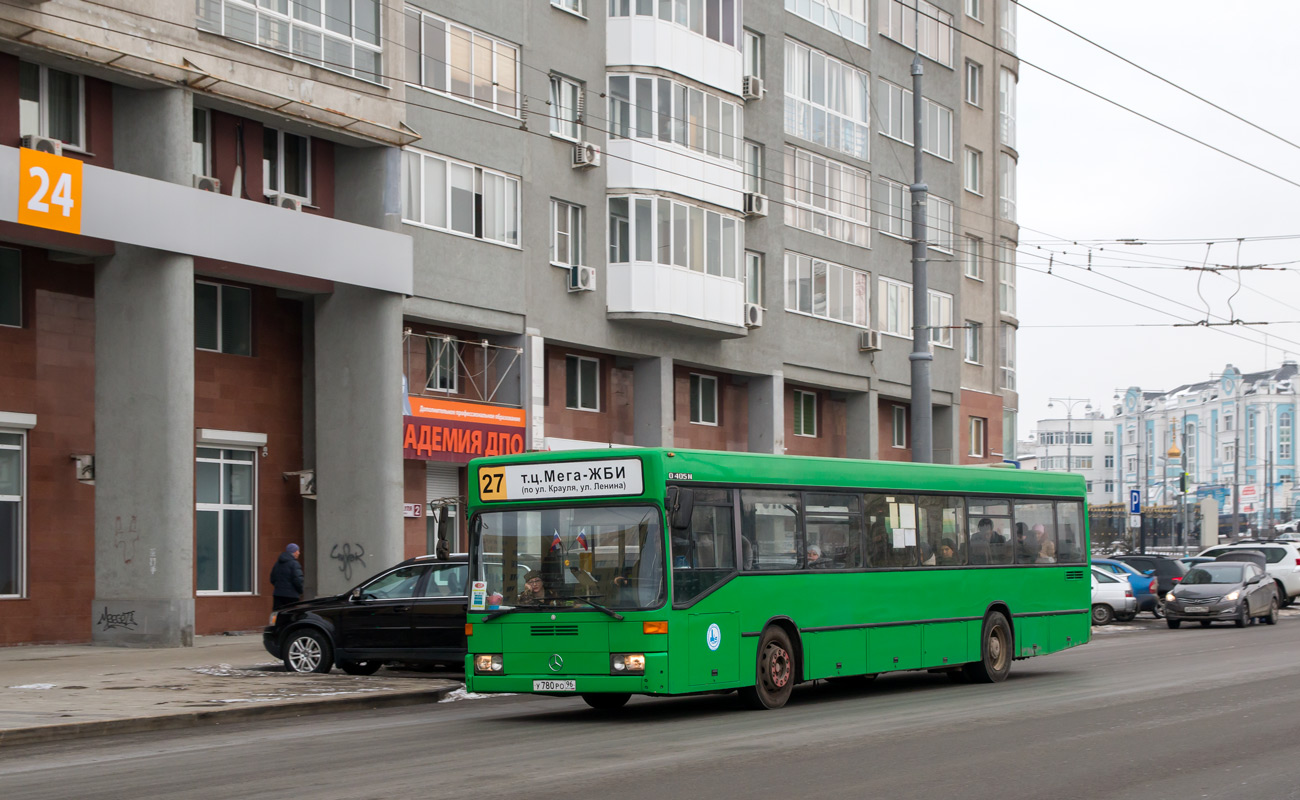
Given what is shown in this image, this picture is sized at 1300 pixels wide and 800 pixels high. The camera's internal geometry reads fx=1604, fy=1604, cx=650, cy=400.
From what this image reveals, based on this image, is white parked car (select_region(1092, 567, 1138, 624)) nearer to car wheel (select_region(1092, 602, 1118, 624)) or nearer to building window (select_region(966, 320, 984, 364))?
car wheel (select_region(1092, 602, 1118, 624))

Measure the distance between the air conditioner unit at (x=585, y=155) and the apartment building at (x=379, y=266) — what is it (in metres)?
0.07

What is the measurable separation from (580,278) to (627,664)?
19.4m

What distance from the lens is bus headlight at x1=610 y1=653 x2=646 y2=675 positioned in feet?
47.0

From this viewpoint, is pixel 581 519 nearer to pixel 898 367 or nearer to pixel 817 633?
pixel 817 633

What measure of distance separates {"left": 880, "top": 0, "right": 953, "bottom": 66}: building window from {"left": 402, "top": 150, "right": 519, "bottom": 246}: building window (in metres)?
→ 17.9

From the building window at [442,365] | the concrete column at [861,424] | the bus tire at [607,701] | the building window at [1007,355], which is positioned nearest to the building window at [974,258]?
the building window at [1007,355]

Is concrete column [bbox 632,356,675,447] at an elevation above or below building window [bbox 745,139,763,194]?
below

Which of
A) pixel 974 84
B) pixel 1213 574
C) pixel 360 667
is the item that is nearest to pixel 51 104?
pixel 360 667

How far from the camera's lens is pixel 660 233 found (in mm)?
34750

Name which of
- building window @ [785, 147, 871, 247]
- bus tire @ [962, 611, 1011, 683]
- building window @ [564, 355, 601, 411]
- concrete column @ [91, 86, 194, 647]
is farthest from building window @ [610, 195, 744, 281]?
bus tire @ [962, 611, 1011, 683]

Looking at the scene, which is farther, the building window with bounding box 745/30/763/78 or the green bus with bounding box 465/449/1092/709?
the building window with bounding box 745/30/763/78

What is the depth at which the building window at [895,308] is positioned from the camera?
45.7m

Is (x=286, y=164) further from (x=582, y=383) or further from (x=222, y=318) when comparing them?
(x=582, y=383)

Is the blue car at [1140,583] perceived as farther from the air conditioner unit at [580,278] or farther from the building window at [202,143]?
the building window at [202,143]
